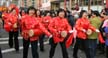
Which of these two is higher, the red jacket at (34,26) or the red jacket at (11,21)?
the red jacket at (34,26)

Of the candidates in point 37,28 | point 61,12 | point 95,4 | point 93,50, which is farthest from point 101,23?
point 95,4

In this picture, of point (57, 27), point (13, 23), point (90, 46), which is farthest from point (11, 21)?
point (90, 46)

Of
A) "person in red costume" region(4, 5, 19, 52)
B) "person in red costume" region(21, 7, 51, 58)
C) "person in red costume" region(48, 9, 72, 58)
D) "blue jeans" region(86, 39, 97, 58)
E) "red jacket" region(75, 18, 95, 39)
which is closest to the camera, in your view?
"person in red costume" region(21, 7, 51, 58)

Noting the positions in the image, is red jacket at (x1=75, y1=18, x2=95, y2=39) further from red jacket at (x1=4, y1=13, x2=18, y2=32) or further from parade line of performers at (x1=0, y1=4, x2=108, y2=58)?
red jacket at (x1=4, y1=13, x2=18, y2=32)

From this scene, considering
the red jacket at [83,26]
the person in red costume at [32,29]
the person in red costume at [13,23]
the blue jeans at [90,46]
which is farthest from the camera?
the person in red costume at [13,23]

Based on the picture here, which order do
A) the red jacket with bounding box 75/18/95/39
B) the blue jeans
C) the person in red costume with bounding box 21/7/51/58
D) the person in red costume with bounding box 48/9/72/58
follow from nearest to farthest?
the person in red costume with bounding box 21/7/51/58 < the person in red costume with bounding box 48/9/72/58 < the red jacket with bounding box 75/18/95/39 < the blue jeans

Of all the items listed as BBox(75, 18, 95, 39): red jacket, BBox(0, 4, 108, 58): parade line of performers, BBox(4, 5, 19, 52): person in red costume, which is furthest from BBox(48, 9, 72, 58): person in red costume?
BBox(4, 5, 19, 52): person in red costume

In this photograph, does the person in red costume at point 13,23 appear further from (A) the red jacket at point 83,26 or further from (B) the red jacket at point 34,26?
(A) the red jacket at point 83,26

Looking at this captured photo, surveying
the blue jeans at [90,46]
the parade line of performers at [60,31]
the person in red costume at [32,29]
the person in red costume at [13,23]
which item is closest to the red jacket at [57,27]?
the parade line of performers at [60,31]

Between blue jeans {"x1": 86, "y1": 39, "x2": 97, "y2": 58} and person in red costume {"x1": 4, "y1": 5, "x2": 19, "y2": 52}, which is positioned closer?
blue jeans {"x1": 86, "y1": 39, "x2": 97, "y2": 58}

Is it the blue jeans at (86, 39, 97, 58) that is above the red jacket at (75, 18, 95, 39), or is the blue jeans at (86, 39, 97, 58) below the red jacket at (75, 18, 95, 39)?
below

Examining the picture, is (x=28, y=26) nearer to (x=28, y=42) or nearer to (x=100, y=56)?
(x=28, y=42)

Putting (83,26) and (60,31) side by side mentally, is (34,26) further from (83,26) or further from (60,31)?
(83,26)

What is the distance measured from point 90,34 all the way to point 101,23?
1522 millimetres
